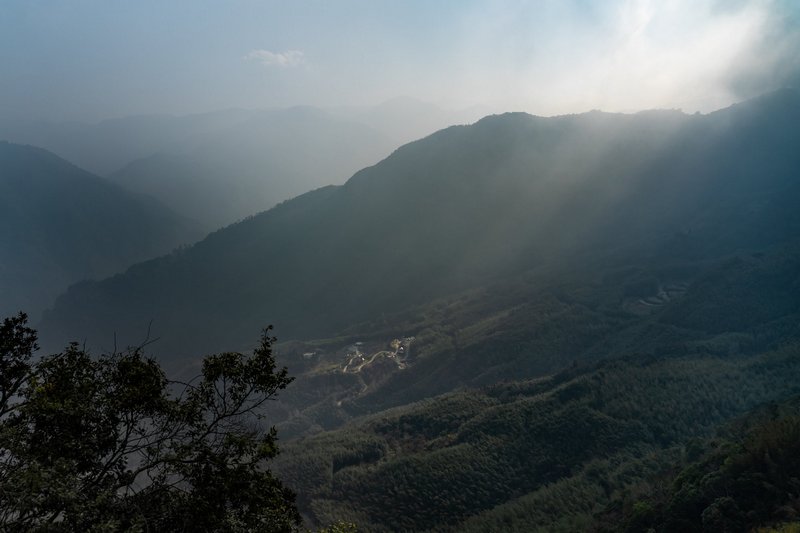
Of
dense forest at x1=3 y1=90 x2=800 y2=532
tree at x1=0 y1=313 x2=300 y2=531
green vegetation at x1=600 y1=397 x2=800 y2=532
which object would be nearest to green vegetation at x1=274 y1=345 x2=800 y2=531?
dense forest at x1=3 y1=90 x2=800 y2=532

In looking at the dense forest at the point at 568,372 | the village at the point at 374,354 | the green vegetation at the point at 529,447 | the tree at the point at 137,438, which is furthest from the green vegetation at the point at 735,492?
the village at the point at 374,354

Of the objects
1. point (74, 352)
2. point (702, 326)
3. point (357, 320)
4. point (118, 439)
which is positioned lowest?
point (702, 326)

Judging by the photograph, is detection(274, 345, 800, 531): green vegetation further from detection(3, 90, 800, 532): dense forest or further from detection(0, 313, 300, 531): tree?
detection(0, 313, 300, 531): tree

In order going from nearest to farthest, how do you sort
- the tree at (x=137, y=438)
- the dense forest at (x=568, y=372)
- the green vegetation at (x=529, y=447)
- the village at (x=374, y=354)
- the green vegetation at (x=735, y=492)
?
1. the tree at (x=137, y=438)
2. the green vegetation at (x=735, y=492)
3. the dense forest at (x=568, y=372)
4. the green vegetation at (x=529, y=447)
5. the village at (x=374, y=354)

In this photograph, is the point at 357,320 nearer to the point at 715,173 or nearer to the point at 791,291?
the point at 791,291

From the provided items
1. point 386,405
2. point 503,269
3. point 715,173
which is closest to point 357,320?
point 503,269

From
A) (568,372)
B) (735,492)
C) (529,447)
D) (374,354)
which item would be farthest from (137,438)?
(374,354)

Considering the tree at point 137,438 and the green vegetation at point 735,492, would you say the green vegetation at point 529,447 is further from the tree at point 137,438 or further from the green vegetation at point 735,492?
the tree at point 137,438

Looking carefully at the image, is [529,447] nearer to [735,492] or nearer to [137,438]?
[735,492]
